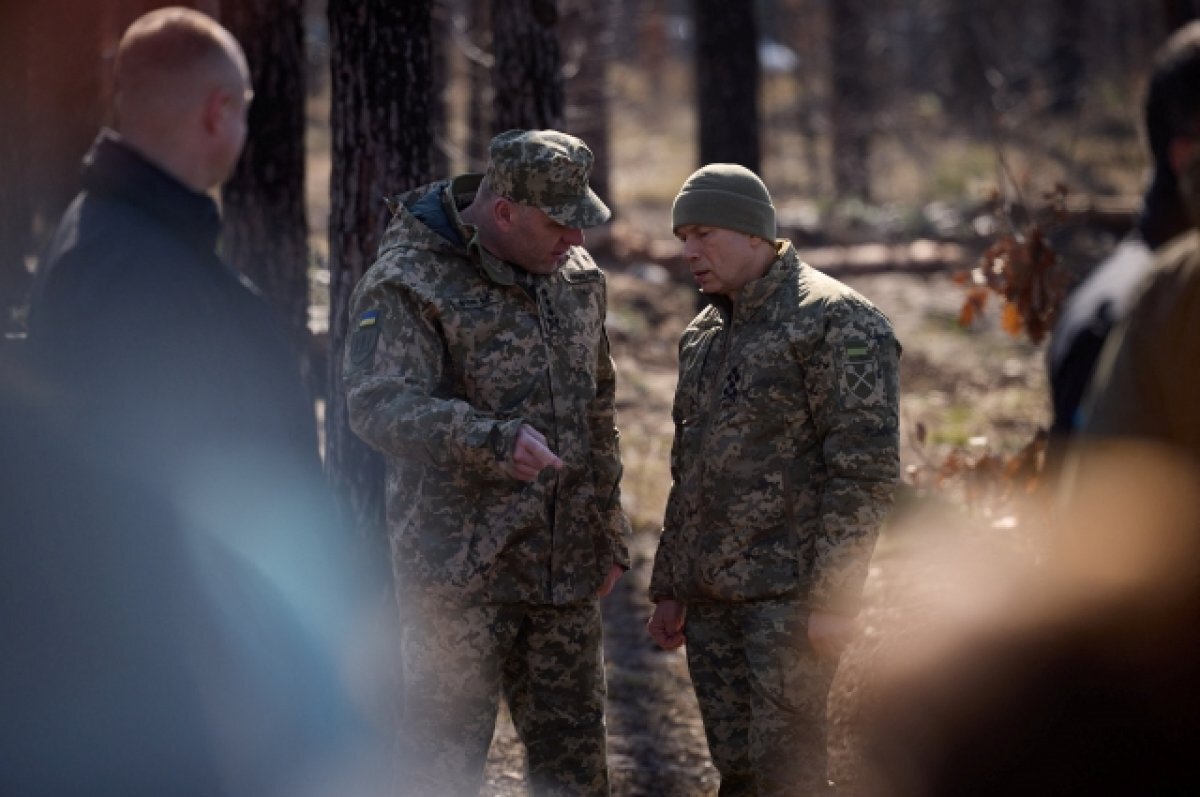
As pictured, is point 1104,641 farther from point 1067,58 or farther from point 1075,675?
point 1067,58

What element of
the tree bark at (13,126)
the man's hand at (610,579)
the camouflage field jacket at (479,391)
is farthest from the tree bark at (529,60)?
the man's hand at (610,579)

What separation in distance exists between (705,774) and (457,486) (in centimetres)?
190

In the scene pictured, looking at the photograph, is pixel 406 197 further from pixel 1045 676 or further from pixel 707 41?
pixel 707 41

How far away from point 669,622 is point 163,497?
169 centimetres

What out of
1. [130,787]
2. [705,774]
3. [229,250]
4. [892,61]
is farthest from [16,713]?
[892,61]

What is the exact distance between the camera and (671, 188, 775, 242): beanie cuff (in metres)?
4.05

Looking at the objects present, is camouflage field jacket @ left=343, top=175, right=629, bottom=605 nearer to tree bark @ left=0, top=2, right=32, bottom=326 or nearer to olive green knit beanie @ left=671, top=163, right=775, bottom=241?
olive green knit beanie @ left=671, top=163, right=775, bottom=241

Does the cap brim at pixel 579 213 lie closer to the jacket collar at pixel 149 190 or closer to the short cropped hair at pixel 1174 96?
the jacket collar at pixel 149 190

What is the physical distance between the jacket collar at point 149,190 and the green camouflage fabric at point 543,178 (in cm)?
81

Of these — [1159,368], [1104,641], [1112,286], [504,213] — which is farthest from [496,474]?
[1112,286]

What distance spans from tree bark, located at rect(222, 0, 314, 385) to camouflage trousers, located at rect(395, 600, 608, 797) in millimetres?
3967

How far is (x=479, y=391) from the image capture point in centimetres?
405

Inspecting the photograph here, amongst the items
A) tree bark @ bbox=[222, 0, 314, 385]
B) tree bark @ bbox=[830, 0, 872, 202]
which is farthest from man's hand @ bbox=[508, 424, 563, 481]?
tree bark @ bbox=[830, 0, 872, 202]

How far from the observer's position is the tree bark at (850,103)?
2205cm
